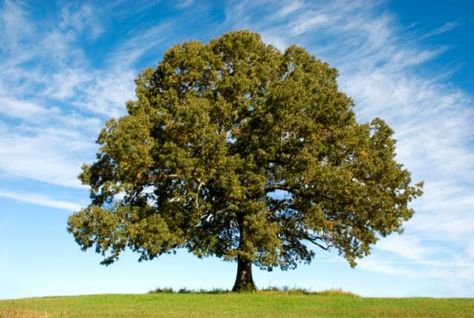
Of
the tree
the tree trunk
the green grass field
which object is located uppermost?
the tree

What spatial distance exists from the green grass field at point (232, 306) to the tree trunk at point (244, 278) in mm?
3695

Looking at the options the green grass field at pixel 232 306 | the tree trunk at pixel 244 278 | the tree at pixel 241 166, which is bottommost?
the green grass field at pixel 232 306

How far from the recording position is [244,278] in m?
41.2

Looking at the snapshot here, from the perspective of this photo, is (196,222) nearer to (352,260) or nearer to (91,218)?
(91,218)

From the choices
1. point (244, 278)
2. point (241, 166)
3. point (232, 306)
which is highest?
point (241, 166)

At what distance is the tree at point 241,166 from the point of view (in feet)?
123

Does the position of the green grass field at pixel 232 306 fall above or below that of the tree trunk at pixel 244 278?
below

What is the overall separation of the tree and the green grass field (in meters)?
3.88

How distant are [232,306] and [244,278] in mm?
9856

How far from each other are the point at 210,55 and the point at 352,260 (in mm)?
17589

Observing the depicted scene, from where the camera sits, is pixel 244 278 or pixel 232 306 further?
pixel 244 278

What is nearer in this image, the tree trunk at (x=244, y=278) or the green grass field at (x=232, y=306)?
the green grass field at (x=232, y=306)

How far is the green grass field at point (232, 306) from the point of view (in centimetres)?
2850

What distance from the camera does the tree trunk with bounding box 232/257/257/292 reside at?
4091 centimetres
